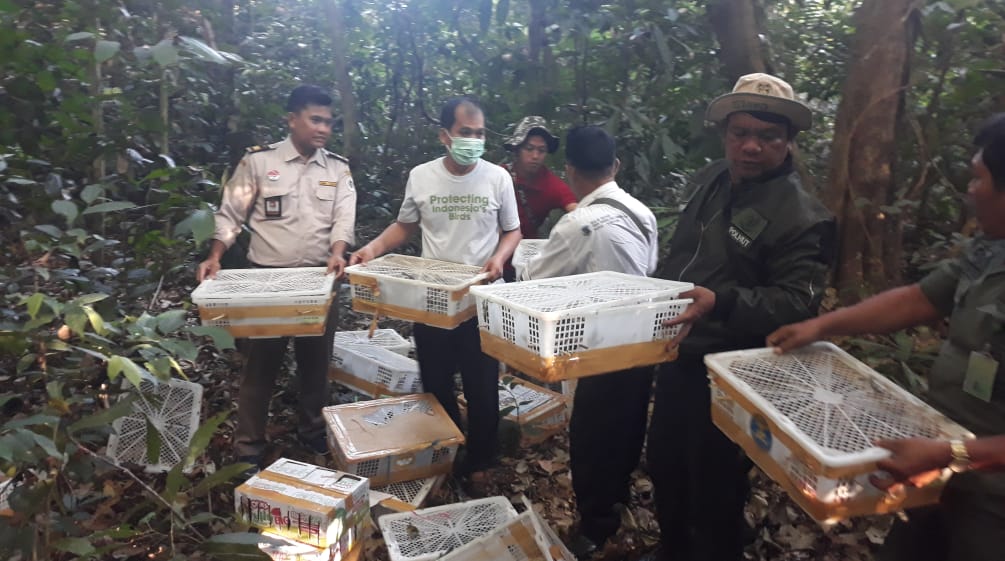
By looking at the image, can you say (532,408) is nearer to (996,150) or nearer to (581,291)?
(581,291)

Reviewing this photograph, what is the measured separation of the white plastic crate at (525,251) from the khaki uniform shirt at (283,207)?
0.86 m

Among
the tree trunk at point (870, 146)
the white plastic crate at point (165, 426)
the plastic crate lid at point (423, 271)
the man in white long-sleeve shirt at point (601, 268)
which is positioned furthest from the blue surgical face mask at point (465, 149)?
the tree trunk at point (870, 146)

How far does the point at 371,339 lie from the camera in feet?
12.7

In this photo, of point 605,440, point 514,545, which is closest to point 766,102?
point 605,440

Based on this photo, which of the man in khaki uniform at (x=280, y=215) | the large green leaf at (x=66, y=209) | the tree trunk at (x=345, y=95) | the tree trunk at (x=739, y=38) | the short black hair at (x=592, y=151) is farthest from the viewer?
the tree trunk at (x=345, y=95)

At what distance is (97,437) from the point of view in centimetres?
217

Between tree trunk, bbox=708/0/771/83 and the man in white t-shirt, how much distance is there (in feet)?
7.16

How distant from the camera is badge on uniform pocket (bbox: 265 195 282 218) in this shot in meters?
3.12

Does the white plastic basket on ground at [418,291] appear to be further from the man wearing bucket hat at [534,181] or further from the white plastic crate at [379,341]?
the white plastic crate at [379,341]

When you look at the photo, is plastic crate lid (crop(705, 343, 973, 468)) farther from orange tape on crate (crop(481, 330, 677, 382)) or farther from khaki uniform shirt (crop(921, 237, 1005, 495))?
orange tape on crate (crop(481, 330, 677, 382))

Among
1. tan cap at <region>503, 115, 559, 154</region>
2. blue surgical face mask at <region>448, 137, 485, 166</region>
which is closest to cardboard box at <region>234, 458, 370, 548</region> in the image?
blue surgical face mask at <region>448, 137, 485, 166</region>

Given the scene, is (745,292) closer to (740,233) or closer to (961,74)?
(740,233)

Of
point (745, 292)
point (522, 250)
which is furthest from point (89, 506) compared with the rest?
point (745, 292)

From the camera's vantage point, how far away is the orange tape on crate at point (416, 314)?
2680 mm
